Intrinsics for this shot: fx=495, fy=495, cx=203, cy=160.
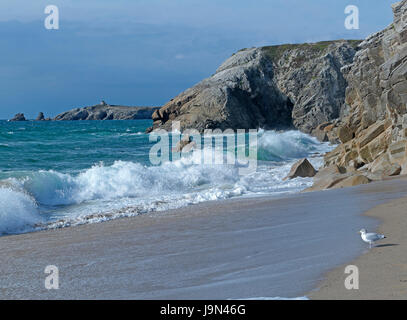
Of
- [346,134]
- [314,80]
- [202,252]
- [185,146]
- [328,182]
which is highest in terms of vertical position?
[314,80]

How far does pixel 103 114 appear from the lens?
176 meters

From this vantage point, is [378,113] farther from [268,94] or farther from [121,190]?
[268,94]

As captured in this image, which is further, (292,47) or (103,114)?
(103,114)

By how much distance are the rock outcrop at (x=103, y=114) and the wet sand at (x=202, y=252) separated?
166717 mm

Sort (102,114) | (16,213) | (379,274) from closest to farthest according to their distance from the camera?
(379,274), (16,213), (102,114)

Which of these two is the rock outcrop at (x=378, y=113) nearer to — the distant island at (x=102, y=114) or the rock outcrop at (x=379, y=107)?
the rock outcrop at (x=379, y=107)

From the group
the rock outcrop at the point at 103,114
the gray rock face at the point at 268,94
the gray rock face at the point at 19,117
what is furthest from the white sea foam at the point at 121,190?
the gray rock face at the point at 19,117

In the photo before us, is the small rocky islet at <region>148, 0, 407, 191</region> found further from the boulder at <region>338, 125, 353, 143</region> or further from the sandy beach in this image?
the sandy beach

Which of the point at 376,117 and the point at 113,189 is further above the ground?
the point at 376,117

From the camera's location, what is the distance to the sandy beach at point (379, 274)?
4.39 m

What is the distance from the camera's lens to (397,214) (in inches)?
317

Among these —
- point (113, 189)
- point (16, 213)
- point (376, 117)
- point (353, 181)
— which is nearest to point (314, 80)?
point (376, 117)
